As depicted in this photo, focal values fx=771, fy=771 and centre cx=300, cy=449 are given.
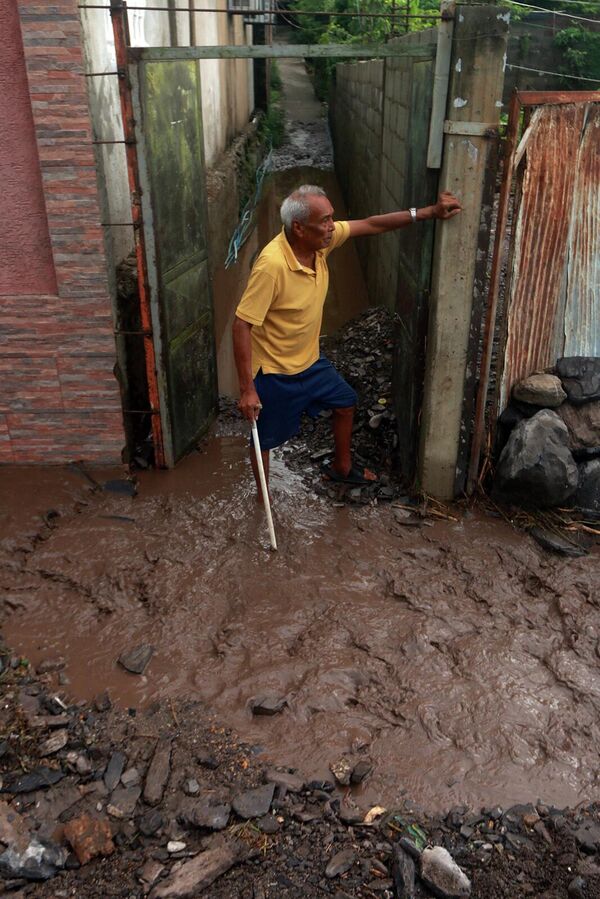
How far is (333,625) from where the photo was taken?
4.02 metres

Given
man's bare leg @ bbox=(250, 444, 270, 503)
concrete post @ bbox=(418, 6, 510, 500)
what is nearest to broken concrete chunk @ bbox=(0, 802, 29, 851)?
man's bare leg @ bbox=(250, 444, 270, 503)

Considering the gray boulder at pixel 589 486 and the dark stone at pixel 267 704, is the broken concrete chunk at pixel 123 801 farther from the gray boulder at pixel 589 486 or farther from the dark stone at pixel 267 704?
the gray boulder at pixel 589 486

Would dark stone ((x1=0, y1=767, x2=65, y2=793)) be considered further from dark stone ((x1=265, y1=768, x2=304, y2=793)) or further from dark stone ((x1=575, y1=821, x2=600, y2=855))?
dark stone ((x1=575, y1=821, x2=600, y2=855))

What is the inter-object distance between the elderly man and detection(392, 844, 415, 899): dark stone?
2.52 meters

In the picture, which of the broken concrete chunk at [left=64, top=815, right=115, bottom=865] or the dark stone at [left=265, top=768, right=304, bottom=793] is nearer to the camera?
the broken concrete chunk at [left=64, top=815, right=115, bottom=865]

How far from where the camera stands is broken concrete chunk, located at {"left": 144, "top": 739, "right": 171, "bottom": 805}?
9.77ft

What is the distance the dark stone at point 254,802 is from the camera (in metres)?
2.90

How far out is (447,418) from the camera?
16.0ft

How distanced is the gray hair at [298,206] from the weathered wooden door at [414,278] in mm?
734

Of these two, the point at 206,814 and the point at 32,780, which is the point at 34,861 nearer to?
the point at 32,780

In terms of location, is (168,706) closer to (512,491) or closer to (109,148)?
(512,491)

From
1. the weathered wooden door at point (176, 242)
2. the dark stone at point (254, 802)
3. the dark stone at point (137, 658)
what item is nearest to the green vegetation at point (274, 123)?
the weathered wooden door at point (176, 242)

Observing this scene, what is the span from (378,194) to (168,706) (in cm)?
671

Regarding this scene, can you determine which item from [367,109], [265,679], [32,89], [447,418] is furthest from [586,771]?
[367,109]
